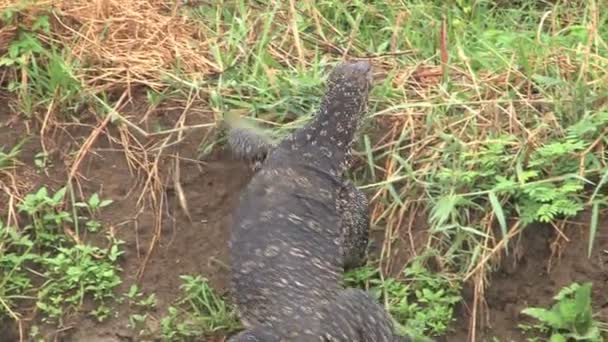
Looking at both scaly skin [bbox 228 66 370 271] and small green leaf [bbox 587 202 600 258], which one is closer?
small green leaf [bbox 587 202 600 258]

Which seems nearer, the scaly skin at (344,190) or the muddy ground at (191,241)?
the muddy ground at (191,241)

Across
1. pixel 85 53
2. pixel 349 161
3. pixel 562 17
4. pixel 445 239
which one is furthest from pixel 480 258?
pixel 85 53

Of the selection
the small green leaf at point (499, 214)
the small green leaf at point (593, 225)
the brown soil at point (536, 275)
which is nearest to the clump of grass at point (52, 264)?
the brown soil at point (536, 275)

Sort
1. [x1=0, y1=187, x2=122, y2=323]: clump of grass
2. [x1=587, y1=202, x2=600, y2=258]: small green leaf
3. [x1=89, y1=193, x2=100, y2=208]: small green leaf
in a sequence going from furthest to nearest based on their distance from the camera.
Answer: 1. [x1=89, y1=193, x2=100, y2=208]: small green leaf
2. [x1=0, y1=187, x2=122, y2=323]: clump of grass
3. [x1=587, y1=202, x2=600, y2=258]: small green leaf

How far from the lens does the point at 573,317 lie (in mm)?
3887

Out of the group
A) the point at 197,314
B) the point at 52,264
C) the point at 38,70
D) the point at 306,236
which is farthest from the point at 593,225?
the point at 38,70

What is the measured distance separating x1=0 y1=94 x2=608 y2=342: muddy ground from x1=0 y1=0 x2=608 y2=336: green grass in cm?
8

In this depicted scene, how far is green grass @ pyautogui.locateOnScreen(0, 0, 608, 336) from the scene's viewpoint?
4141 mm

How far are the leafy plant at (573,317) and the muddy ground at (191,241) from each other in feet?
0.33

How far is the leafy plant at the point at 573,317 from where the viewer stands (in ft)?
12.7

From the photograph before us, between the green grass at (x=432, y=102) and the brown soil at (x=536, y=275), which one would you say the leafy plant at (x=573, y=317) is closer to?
the brown soil at (x=536, y=275)

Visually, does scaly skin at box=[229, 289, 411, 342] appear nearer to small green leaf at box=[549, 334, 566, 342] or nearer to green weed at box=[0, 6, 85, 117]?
small green leaf at box=[549, 334, 566, 342]

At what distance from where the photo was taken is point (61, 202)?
4.56m

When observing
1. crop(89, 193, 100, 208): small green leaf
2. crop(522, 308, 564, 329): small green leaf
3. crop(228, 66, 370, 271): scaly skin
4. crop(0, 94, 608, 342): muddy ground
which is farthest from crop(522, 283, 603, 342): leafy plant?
crop(89, 193, 100, 208): small green leaf
